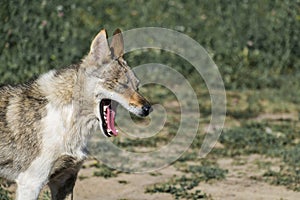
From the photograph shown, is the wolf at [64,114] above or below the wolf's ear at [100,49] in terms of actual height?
below

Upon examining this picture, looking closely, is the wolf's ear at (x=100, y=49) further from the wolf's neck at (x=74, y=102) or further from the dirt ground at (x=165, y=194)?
the dirt ground at (x=165, y=194)

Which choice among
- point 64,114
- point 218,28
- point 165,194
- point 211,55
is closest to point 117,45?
point 64,114

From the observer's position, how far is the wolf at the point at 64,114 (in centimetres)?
553

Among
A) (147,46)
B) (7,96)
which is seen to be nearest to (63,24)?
(147,46)

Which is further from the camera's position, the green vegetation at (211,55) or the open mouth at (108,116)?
the green vegetation at (211,55)

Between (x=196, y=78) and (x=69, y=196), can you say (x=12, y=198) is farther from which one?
(x=196, y=78)

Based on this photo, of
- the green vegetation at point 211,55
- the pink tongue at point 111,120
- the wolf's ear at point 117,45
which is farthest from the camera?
the green vegetation at point 211,55

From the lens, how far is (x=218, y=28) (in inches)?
507

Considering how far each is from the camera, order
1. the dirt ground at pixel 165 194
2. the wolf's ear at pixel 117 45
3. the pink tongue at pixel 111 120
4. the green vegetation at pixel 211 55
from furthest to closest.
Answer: the green vegetation at pixel 211 55 → the dirt ground at pixel 165 194 → the wolf's ear at pixel 117 45 → the pink tongue at pixel 111 120

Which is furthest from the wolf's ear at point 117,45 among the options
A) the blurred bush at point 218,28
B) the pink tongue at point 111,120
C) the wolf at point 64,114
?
the blurred bush at point 218,28

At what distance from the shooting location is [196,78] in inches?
474

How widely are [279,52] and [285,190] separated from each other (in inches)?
210

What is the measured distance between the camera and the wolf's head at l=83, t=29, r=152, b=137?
18.1 ft

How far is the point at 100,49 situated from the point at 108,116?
45 centimetres
